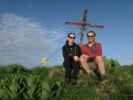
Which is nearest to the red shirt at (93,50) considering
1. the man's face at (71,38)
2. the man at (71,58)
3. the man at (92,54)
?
the man at (92,54)

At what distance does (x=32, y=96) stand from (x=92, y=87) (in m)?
2.76

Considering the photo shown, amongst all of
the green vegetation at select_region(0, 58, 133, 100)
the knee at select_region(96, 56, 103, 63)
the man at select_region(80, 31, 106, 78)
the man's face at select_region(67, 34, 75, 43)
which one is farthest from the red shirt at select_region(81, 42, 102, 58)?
the green vegetation at select_region(0, 58, 133, 100)

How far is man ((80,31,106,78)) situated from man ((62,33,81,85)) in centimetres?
23

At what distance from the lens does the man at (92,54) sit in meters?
14.6

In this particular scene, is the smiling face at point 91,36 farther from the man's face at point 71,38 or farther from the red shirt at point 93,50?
the man's face at point 71,38

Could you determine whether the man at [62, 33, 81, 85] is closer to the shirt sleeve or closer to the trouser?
the trouser

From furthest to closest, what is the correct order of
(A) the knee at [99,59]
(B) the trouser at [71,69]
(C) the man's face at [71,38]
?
(B) the trouser at [71,69], (A) the knee at [99,59], (C) the man's face at [71,38]

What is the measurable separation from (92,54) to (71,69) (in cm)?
102

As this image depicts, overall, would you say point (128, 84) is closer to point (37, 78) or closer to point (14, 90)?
point (37, 78)

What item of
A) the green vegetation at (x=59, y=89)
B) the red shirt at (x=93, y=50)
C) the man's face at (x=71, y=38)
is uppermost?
the man's face at (x=71, y=38)

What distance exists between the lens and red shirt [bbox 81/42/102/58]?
14698 mm

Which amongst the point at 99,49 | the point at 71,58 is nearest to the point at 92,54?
the point at 99,49

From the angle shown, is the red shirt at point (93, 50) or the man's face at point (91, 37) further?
the red shirt at point (93, 50)

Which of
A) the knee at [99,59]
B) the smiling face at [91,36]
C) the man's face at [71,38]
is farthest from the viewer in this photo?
the knee at [99,59]
